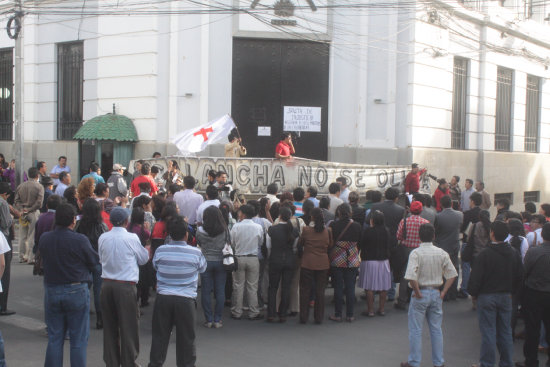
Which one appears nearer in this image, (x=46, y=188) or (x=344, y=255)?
(x=344, y=255)

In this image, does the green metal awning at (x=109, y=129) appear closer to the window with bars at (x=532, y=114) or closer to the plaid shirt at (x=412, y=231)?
the plaid shirt at (x=412, y=231)

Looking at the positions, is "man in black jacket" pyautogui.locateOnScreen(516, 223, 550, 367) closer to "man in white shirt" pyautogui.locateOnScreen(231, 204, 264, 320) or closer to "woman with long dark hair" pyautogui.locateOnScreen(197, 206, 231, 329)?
"man in white shirt" pyautogui.locateOnScreen(231, 204, 264, 320)

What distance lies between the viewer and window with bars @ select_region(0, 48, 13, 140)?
21344 mm

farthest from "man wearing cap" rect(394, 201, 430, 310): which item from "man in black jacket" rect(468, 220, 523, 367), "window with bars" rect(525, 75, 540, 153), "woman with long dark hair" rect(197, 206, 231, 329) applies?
"window with bars" rect(525, 75, 540, 153)

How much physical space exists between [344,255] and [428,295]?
2203 millimetres

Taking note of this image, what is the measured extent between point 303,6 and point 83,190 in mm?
9844

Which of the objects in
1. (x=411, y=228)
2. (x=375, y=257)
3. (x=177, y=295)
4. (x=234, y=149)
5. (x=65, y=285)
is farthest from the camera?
(x=234, y=149)

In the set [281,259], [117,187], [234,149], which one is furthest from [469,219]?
[117,187]

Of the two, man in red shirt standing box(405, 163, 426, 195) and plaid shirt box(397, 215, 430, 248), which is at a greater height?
man in red shirt standing box(405, 163, 426, 195)

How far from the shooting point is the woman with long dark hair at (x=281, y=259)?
28.6ft

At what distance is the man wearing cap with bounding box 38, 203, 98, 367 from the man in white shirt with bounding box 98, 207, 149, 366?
0.86 ft

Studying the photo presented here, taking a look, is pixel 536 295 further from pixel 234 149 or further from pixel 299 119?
pixel 299 119

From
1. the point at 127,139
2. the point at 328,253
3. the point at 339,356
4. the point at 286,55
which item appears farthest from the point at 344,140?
the point at 339,356

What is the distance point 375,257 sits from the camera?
30.3ft
